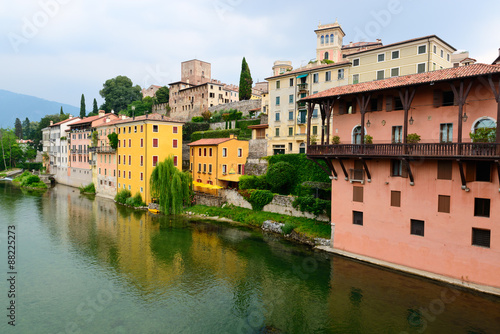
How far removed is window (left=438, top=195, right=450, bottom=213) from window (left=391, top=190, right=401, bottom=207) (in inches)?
85.8

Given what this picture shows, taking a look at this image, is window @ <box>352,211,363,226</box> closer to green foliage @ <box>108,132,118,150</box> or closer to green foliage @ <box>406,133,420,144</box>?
green foliage @ <box>406,133,420,144</box>

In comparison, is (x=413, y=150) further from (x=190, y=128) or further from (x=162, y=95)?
(x=162, y=95)

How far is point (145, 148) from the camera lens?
39.1m

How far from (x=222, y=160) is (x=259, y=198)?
9135 mm

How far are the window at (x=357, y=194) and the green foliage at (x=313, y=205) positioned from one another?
4346 millimetres

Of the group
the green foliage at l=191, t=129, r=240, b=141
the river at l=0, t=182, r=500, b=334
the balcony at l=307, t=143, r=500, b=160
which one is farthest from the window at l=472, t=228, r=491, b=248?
the green foliage at l=191, t=129, r=240, b=141

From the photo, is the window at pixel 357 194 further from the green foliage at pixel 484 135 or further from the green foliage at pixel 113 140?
the green foliage at pixel 113 140

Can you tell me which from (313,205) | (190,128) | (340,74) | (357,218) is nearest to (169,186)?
(313,205)

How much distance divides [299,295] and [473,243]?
31.1 feet

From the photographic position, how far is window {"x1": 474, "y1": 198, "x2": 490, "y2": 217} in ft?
53.6

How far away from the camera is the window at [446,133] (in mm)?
17875

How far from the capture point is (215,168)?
3859 cm

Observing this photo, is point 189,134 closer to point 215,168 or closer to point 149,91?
point 215,168

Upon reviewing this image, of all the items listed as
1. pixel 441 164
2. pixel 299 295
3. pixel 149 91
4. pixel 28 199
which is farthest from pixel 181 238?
pixel 149 91
